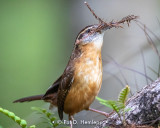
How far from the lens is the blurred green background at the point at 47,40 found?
24.3 feet

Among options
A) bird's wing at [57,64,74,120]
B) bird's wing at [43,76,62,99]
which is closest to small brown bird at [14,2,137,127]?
bird's wing at [57,64,74,120]

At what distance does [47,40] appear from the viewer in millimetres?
11195

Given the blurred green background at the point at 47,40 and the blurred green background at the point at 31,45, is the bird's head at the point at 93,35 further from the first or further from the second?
the blurred green background at the point at 31,45

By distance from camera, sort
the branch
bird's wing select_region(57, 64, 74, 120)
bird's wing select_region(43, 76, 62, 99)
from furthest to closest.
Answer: bird's wing select_region(43, 76, 62, 99), bird's wing select_region(57, 64, 74, 120), the branch

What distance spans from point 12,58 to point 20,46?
54cm

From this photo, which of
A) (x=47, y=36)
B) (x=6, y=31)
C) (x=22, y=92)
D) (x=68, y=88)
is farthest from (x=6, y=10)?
(x=68, y=88)

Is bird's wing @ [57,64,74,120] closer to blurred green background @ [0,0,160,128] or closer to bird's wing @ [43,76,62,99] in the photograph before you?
bird's wing @ [43,76,62,99]

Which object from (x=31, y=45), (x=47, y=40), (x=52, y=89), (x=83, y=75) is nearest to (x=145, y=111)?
(x=83, y=75)

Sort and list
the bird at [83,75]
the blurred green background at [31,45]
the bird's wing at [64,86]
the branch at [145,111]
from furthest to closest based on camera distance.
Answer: the blurred green background at [31,45], the bird's wing at [64,86], the bird at [83,75], the branch at [145,111]

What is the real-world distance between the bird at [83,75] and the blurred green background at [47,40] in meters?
1.12

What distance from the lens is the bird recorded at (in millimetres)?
3850

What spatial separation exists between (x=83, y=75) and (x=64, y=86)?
0.32 m

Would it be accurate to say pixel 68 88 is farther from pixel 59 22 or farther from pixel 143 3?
pixel 59 22

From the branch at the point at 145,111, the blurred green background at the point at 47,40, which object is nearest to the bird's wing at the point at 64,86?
the blurred green background at the point at 47,40
